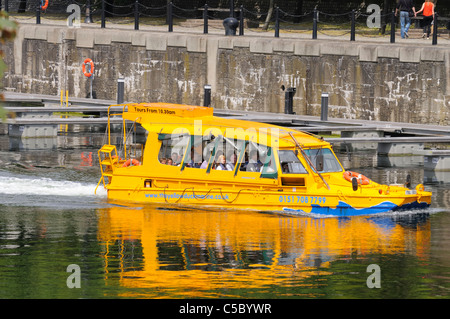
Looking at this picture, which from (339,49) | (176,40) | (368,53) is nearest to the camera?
(368,53)

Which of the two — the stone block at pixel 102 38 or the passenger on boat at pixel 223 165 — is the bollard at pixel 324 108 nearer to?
the stone block at pixel 102 38

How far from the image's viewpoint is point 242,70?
110ft

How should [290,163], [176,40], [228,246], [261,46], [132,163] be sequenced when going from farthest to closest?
[176,40]
[261,46]
[132,163]
[290,163]
[228,246]

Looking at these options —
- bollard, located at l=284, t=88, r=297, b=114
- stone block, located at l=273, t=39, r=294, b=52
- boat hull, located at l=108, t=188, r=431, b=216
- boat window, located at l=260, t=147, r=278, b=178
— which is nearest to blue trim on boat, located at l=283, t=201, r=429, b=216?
boat hull, located at l=108, t=188, r=431, b=216

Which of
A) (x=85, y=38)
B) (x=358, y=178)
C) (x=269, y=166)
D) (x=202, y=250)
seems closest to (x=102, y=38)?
(x=85, y=38)

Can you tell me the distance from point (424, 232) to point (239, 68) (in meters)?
16.1

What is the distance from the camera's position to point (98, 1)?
150 ft

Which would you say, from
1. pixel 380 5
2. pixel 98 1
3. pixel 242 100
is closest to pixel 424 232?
pixel 242 100

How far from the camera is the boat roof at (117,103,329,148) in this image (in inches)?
777

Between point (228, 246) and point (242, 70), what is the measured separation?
55.9 feet

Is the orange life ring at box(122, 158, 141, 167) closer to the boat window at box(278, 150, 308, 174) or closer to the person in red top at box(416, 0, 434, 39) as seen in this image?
the boat window at box(278, 150, 308, 174)

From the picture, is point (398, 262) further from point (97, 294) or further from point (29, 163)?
point (29, 163)

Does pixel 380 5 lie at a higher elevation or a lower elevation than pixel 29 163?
higher

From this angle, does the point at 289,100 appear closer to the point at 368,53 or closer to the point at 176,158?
the point at 368,53
